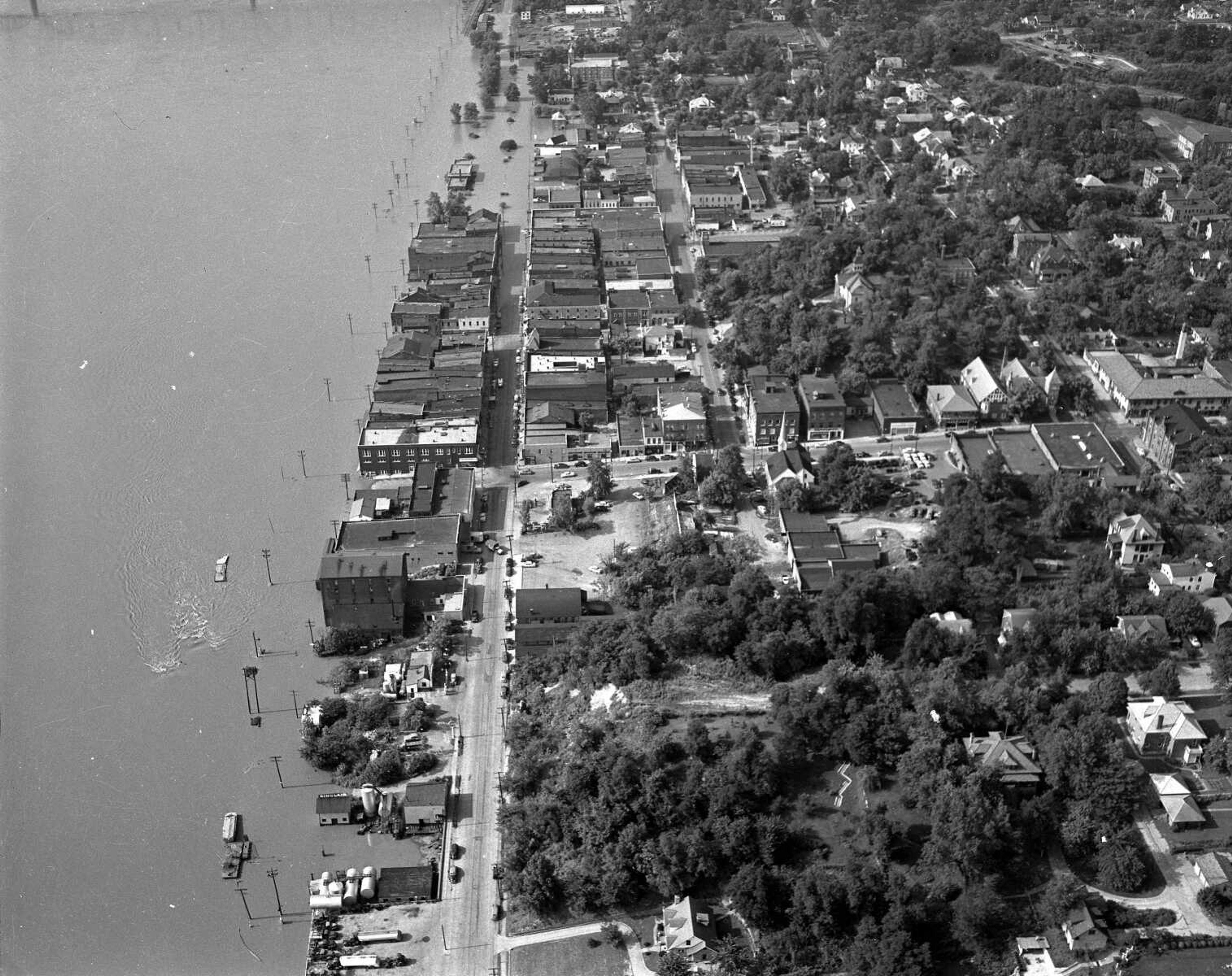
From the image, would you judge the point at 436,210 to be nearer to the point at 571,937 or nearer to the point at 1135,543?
the point at 1135,543

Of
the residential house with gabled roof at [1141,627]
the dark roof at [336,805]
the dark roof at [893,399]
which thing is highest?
the dark roof at [893,399]

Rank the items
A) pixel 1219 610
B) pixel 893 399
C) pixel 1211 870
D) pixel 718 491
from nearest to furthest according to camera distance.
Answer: pixel 1211 870
pixel 1219 610
pixel 718 491
pixel 893 399

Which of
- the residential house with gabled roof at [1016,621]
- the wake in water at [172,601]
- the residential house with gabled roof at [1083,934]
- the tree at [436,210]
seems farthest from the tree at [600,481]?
the tree at [436,210]

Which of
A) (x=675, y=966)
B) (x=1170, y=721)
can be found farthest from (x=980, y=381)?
(x=675, y=966)

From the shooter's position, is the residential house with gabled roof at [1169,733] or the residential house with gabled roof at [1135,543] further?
the residential house with gabled roof at [1135,543]

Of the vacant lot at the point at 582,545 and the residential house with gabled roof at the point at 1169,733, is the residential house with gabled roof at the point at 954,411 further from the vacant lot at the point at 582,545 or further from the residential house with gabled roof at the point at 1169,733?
the residential house with gabled roof at the point at 1169,733
